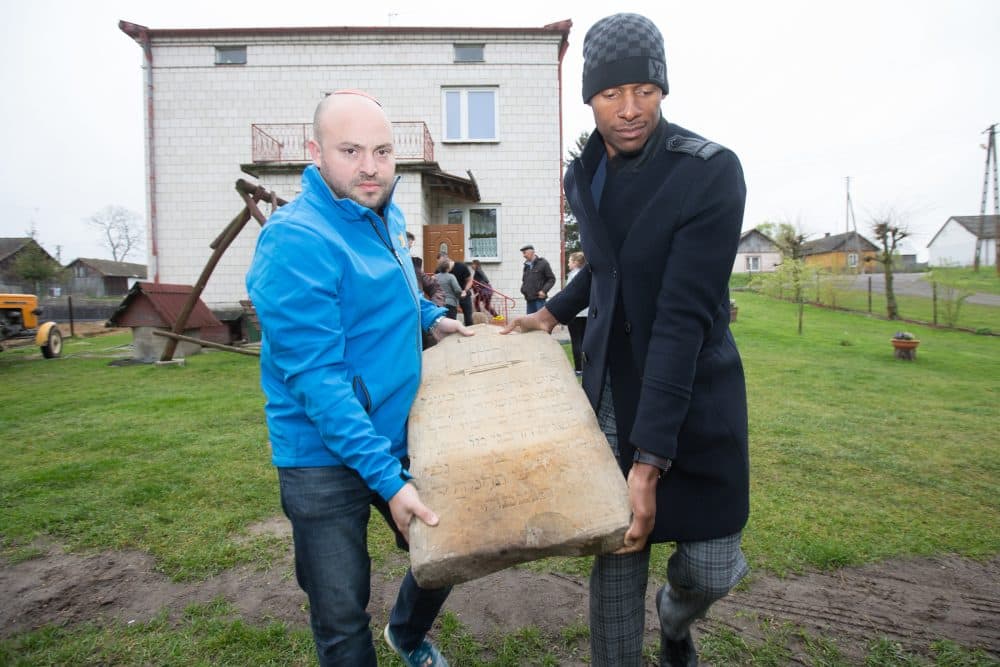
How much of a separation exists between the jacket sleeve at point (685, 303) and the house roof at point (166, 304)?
36.7ft

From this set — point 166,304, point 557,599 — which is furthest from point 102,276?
point 557,599

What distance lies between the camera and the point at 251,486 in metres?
4.38

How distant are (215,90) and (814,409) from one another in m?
16.9

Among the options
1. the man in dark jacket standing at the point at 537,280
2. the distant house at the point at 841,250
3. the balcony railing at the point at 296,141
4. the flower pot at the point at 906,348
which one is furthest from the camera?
the distant house at the point at 841,250

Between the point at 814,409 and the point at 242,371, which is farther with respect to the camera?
the point at 242,371

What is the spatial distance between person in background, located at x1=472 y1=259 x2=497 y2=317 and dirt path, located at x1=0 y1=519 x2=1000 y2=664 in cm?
1140

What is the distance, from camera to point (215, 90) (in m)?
16.6

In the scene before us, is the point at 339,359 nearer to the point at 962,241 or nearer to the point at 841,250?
the point at 841,250

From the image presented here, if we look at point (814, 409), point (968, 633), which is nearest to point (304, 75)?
point (814, 409)

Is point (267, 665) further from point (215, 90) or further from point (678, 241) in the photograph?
point (215, 90)

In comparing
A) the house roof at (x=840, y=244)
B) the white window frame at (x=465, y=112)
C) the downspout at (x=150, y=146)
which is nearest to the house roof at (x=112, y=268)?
the downspout at (x=150, y=146)

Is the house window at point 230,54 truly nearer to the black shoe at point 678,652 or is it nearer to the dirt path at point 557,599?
the dirt path at point 557,599

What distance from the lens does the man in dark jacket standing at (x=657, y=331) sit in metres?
1.58

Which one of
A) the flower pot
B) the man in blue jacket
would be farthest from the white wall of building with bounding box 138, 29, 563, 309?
the man in blue jacket
